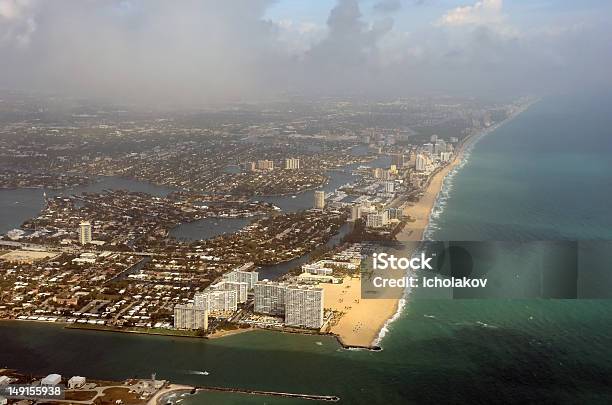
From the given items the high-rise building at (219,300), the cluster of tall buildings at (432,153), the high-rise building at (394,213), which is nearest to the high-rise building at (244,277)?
the high-rise building at (219,300)

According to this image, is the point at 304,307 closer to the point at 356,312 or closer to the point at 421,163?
the point at 356,312

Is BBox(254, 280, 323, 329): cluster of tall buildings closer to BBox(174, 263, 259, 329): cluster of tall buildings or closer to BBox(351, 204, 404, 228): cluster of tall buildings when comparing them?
BBox(174, 263, 259, 329): cluster of tall buildings

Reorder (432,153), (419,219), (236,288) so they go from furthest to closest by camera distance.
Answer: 1. (432,153)
2. (419,219)
3. (236,288)

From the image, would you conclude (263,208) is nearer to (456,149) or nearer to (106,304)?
(106,304)

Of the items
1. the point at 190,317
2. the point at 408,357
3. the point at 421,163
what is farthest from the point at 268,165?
the point at 408,357

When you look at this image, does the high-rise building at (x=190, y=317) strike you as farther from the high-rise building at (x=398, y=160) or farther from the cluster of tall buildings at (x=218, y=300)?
the high-rise building at (x=398, y=160)

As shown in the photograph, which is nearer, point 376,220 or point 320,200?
point 376,220
